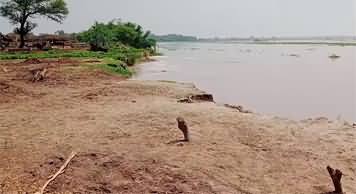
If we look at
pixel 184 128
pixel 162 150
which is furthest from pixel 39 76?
pixel 162 150

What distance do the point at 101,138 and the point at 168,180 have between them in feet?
9.23

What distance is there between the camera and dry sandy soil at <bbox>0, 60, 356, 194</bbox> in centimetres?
740

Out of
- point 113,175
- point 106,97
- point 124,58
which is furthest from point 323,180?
point 124,58

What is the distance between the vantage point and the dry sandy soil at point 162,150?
291 inches

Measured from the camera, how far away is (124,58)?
123ft

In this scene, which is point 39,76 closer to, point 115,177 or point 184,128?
point 184,128

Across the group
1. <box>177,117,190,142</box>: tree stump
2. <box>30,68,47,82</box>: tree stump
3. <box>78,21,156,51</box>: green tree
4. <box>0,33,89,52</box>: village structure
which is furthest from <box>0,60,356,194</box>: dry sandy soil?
<box>78,21,156,51</box>: green tree

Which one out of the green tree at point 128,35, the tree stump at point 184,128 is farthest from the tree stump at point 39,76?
the green tree at point 128,35

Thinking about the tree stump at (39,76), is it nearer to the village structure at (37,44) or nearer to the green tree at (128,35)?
the village structure at (37,44)

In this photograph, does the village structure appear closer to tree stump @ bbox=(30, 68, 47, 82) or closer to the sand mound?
tree stump @ bbox=(30, 68, 47, 82)

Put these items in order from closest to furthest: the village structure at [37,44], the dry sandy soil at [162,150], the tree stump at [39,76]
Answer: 1. the dry sandy soil at [162,150]
2. the tree stump at [39,76]
3. the village structure at [37,44]

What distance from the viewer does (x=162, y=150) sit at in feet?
29.0

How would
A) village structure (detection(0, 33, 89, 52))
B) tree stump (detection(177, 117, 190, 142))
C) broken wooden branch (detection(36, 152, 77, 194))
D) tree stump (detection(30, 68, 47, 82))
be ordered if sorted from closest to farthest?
broken wooden branch (detection(36, 152, 77, 194)), tree stump (detection(177, 117, 190, 142)), tree stump (detection(30, 68, 47, 82)), village structure (detection(0, 33, 89, 52))

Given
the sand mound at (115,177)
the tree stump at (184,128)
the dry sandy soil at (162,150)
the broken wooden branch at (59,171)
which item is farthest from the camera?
the tree stump at (184,128)
